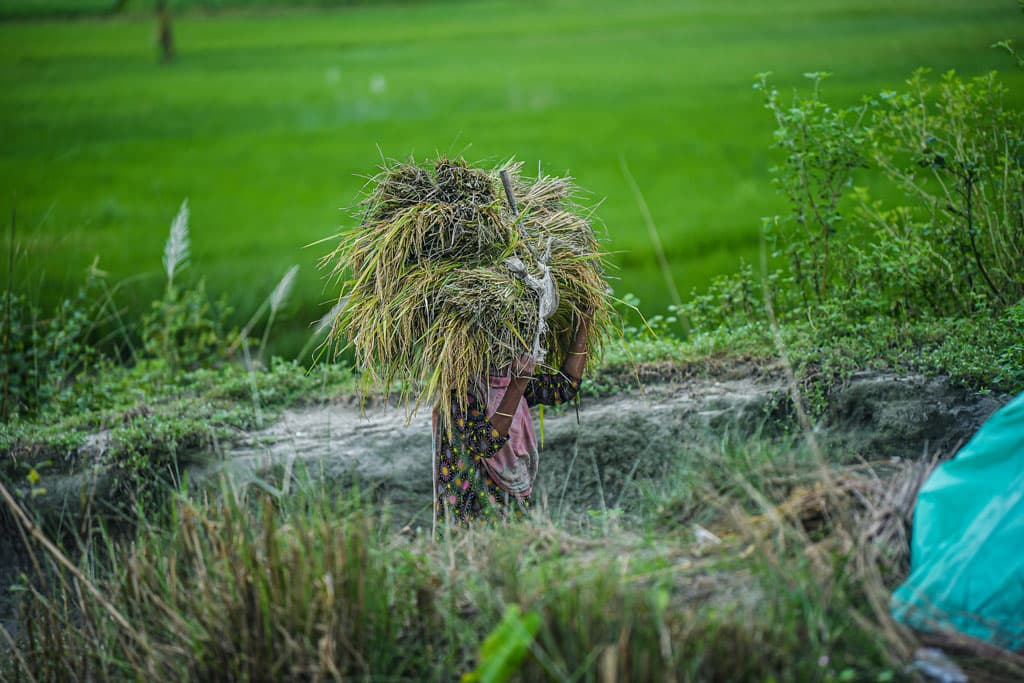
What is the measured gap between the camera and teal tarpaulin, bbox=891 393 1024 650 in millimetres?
2229

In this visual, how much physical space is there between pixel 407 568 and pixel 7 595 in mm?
2728

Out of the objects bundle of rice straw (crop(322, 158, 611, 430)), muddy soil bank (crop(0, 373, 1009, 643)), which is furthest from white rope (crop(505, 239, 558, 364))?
muddy soil bank (crop(0, 373, 1009, 643))

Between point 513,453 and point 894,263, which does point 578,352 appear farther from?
point 894,263

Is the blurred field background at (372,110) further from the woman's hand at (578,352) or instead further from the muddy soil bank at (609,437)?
the woman's hand at (578,352)

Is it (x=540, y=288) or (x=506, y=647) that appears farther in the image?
(x=540, y=288)

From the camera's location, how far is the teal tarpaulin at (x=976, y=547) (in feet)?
7.31

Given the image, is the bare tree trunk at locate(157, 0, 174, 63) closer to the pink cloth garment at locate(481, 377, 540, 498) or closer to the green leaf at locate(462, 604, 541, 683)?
the pink cloth garment at locate(481, 377, 540, 498)

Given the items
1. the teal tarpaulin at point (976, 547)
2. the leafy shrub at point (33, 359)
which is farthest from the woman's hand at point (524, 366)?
the leafy shrub at point (33, 359)

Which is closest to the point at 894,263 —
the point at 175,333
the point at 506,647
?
the point at 506,647

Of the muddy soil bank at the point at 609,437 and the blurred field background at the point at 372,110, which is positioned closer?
the muddy soil bank at the point at 609,437

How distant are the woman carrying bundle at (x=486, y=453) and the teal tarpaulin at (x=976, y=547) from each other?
1.31 m

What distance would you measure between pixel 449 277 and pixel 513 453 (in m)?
0.73

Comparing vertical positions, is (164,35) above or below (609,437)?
above

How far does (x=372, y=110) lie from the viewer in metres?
16.2
